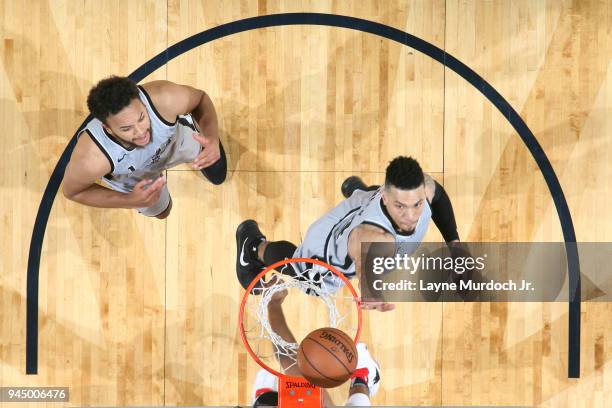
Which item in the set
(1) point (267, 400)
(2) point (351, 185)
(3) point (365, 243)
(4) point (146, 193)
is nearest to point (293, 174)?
(2) point (351, 185)

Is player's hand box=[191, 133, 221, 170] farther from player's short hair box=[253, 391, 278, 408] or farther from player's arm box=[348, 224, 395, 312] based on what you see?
player's short hair box=[253, 391, 278, 408]

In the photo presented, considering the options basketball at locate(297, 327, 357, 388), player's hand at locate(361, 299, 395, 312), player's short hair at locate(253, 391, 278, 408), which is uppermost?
player's hand at locate(361, 299, 395, 312)

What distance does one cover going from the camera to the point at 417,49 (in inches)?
180

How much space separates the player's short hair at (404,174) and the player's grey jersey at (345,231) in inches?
4.6

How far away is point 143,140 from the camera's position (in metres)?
4.05

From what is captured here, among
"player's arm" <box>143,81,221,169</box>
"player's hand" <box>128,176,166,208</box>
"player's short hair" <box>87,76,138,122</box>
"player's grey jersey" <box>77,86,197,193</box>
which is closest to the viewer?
"player's short hair" <box>87,76,138,122</box>

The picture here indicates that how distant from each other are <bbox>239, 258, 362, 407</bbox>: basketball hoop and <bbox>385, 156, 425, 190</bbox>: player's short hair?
67cm

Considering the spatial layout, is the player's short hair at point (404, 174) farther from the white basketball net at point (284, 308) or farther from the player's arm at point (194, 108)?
the player's arm at point (194, 108)

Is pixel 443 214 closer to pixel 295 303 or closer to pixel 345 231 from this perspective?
pixel 345 231

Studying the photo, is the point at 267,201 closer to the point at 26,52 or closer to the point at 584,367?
the point at 26,52

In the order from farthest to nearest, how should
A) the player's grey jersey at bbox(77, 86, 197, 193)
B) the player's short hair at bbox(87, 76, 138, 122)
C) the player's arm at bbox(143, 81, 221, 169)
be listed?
the player's arm at bbox(143, 81, 221, 169) → the player's grey jersey at bbox(77, 86, 197, 193) → the player's short hair at bbox(87, 76, 138, 122)

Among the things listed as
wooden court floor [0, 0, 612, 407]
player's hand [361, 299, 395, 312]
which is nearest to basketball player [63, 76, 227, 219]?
wooden court floor [0, 0, 612, 407]

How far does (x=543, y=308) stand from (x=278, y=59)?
2.32 meters

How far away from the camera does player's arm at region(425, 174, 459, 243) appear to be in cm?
448
